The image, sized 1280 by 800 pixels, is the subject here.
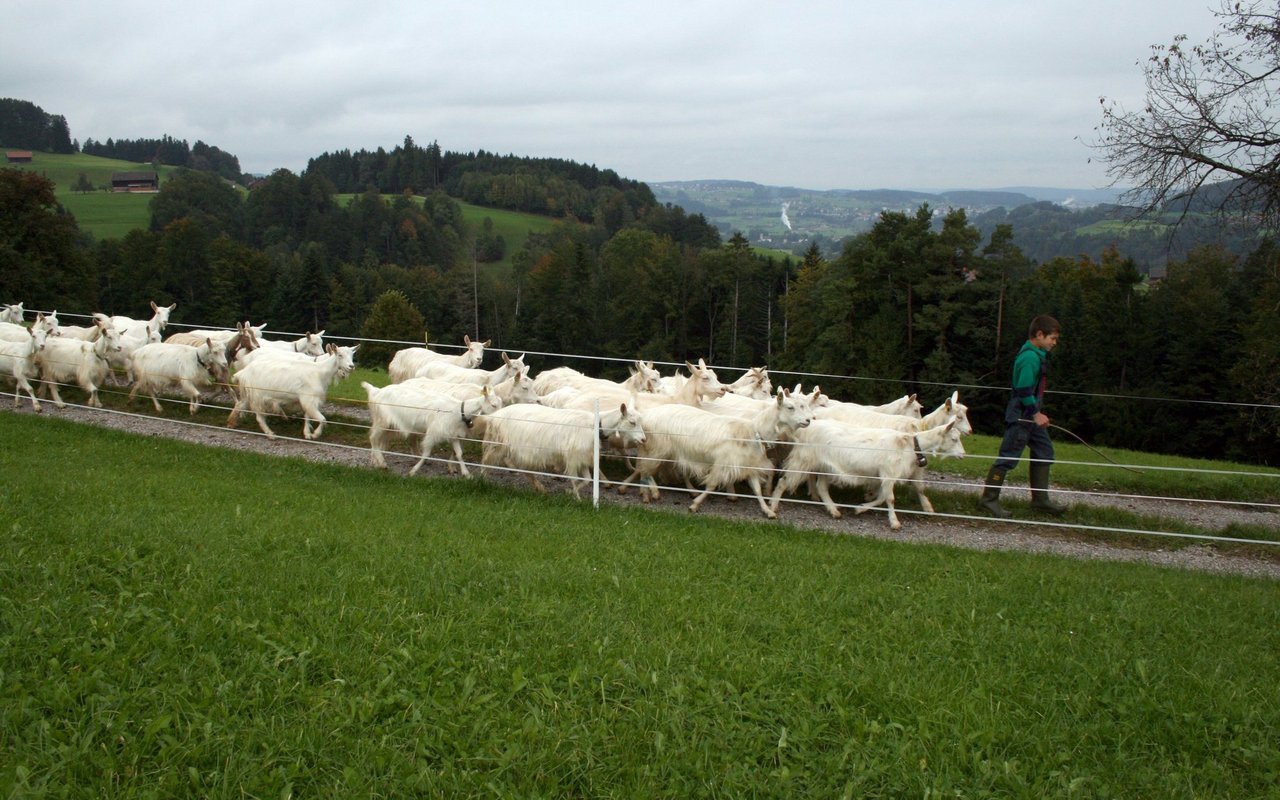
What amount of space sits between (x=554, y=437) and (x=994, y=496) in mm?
6400

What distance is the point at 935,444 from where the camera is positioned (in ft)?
39.2

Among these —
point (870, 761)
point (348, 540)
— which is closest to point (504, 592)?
point (348, 540)

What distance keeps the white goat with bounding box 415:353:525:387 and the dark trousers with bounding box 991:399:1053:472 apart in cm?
760

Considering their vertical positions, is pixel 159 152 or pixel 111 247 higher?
pixel 159 152

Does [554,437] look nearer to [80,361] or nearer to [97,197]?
[80,361]

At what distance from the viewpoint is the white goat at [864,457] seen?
1154 cm

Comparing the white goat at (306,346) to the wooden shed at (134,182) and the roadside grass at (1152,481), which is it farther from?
the wooden shed at (134,182)

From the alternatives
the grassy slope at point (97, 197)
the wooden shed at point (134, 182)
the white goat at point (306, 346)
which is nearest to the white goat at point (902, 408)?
the white goat at point (306, 346)

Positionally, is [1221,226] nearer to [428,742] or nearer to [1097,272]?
[428,742]

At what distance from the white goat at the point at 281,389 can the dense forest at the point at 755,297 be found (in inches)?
364

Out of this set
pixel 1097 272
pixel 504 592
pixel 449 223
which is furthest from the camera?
pixel 449 223

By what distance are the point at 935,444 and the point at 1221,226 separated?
7526 mm

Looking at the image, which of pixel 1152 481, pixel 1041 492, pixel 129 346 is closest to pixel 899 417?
pixel 1041 492

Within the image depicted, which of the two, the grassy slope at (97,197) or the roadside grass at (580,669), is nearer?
the roadside grass at (580,669)
